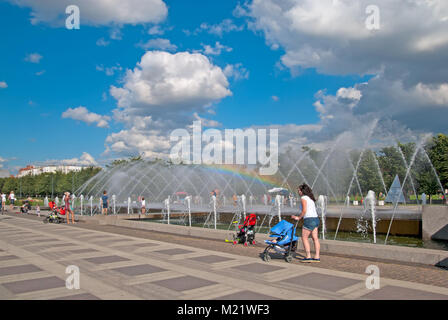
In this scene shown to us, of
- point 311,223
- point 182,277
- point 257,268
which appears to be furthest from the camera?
point 311,223

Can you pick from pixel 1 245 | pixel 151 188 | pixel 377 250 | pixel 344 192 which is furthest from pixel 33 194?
pixel 377 250

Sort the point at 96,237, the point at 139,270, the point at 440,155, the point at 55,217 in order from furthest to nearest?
the point at 440,155
the point at 55,217
the point at 96,237
the point at 139,270

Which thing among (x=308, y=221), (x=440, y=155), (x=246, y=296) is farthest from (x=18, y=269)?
(x=440, y=155)

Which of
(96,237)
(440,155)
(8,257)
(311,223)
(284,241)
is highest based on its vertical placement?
(440,155)

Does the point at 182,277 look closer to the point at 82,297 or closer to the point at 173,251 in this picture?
the point at 82,297

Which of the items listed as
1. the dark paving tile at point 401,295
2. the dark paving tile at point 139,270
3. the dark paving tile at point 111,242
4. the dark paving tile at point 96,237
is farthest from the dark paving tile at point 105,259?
the dark paving tile at point 401,295

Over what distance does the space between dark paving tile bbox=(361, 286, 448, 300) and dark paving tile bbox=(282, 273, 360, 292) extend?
0.60 meters

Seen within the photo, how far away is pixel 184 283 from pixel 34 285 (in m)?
2.87

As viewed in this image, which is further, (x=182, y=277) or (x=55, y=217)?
(x=55, y=217)

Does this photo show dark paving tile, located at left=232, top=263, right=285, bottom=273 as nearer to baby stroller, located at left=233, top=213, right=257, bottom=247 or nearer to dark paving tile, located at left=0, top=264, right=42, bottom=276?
baby stroller, located at left=233, top=213, right=257, bottom=247

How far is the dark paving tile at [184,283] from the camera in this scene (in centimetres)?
668

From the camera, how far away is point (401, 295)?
6.07 metres
